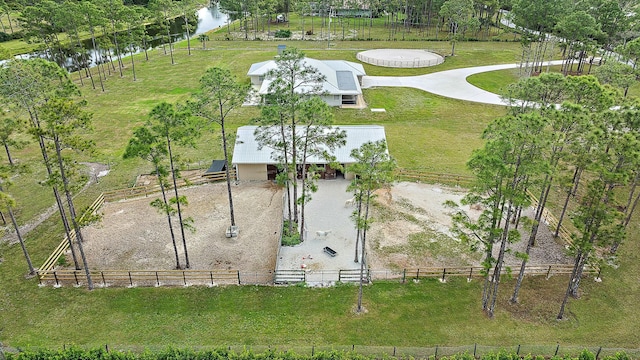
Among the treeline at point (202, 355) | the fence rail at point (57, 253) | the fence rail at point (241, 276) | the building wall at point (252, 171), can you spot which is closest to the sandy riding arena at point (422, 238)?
the fence rail at point (241, 276)

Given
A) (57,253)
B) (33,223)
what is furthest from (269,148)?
(33,223)

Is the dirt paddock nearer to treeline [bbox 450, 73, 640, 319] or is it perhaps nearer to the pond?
treeline [bbox 450, 73, 640, 319]

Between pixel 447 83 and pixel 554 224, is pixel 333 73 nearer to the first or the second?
pixel 447 83

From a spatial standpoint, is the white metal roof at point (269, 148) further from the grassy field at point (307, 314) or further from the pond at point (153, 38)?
the pond at point (153, 38)

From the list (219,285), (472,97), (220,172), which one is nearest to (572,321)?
(219,285)

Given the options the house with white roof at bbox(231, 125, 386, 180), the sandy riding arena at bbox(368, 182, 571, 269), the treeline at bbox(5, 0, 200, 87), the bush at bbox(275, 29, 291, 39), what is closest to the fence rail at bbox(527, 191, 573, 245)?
the sandy riding arena at bbox(368, 182, 571, 269)

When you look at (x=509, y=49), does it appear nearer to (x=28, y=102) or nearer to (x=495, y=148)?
(x=495, y=148)

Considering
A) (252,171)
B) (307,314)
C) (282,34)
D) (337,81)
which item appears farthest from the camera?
(282,34)
